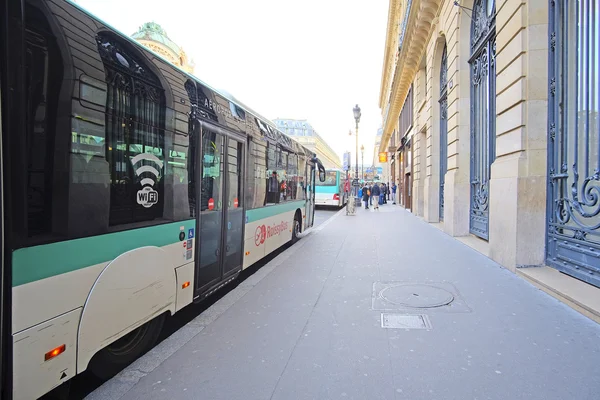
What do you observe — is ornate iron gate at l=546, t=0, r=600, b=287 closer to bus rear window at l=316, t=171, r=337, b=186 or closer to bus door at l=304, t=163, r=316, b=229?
bus door at l=304, t=163, r=316, b=229

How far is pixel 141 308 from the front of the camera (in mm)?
3357

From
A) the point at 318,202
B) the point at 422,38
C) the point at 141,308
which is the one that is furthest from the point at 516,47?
the point at 318,202

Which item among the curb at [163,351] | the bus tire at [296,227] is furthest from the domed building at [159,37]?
the curb at [163,351]

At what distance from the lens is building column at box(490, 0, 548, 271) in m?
6.05

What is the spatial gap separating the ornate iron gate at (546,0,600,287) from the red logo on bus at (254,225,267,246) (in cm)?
501

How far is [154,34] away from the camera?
145 feet

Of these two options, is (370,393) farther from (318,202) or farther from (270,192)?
(318,202)

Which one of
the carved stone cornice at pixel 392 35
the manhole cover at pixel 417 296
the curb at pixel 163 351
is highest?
the carved stone cornice at pixel 392 35

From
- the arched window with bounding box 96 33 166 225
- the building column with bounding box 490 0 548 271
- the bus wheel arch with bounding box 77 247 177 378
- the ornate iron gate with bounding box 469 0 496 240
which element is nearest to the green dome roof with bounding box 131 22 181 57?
the ornate iron gate with bounding box 469 0 496 240

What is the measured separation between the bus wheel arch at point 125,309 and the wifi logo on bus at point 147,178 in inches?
18.1

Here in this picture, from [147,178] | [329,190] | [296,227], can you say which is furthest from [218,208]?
[329,190]

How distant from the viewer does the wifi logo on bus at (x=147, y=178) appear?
3.39 m

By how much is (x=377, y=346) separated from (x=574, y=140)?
454cm

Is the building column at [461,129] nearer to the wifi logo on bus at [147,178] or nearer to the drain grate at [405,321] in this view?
the drain grate at [405,321]
